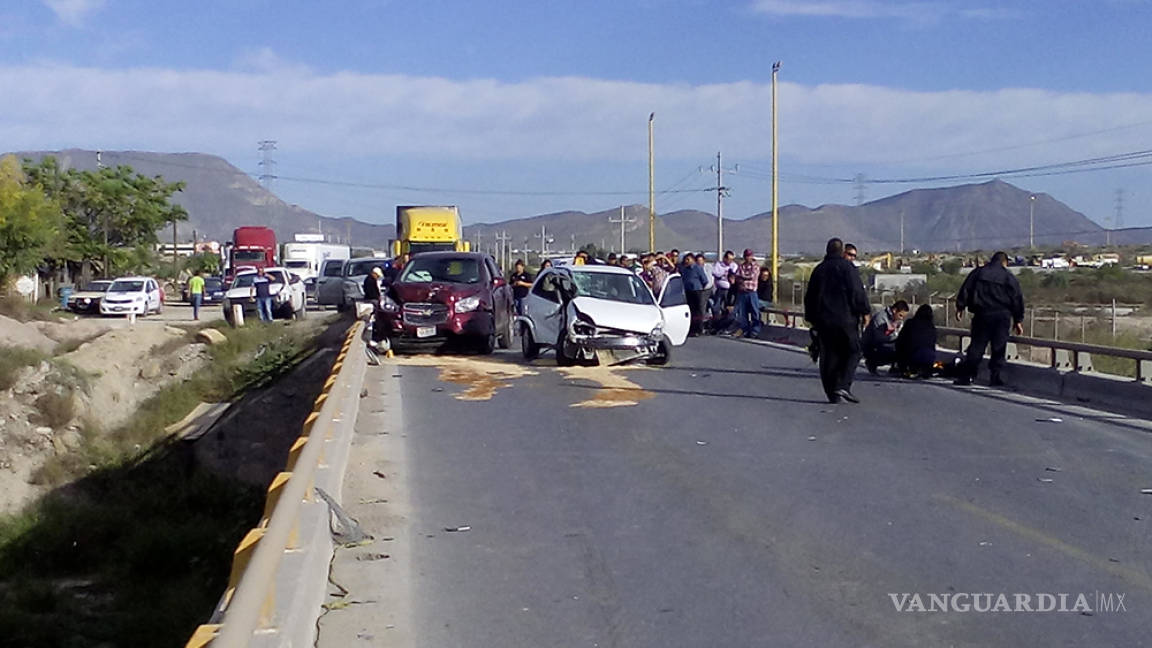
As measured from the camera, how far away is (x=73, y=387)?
29.1 metres

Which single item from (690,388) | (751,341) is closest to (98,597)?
(690,388)

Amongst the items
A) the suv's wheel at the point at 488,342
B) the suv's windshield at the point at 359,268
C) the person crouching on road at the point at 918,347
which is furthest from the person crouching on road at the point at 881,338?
the suv's windshield at the point at 359,268

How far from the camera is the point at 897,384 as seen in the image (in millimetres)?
17750

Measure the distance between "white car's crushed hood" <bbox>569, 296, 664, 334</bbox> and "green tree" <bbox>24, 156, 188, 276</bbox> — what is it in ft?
183

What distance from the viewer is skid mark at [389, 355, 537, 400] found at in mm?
16641

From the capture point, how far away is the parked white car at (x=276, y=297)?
3941cm

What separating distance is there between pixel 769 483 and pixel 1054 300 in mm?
58240

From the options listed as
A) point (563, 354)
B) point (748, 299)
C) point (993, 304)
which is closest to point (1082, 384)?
point (993, 304)

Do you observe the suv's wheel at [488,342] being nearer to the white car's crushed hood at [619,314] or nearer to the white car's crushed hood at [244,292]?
the white car's crushed hood at [619,314]

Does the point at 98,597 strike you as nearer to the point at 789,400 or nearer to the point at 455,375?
the point at 455,375

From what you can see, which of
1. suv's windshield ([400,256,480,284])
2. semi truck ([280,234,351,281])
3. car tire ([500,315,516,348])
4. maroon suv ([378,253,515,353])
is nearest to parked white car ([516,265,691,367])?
maroon suv ([378,253,515,353])

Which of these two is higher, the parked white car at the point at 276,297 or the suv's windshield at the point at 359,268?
the suv's windshield at the point at 359,268

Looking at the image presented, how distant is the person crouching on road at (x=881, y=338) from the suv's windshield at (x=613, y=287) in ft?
11.6

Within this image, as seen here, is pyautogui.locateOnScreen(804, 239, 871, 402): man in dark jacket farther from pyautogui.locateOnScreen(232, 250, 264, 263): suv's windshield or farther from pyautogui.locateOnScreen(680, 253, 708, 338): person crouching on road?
pyautogui.locateOnScreen(232, 250, 264, 263): suv's windshield
